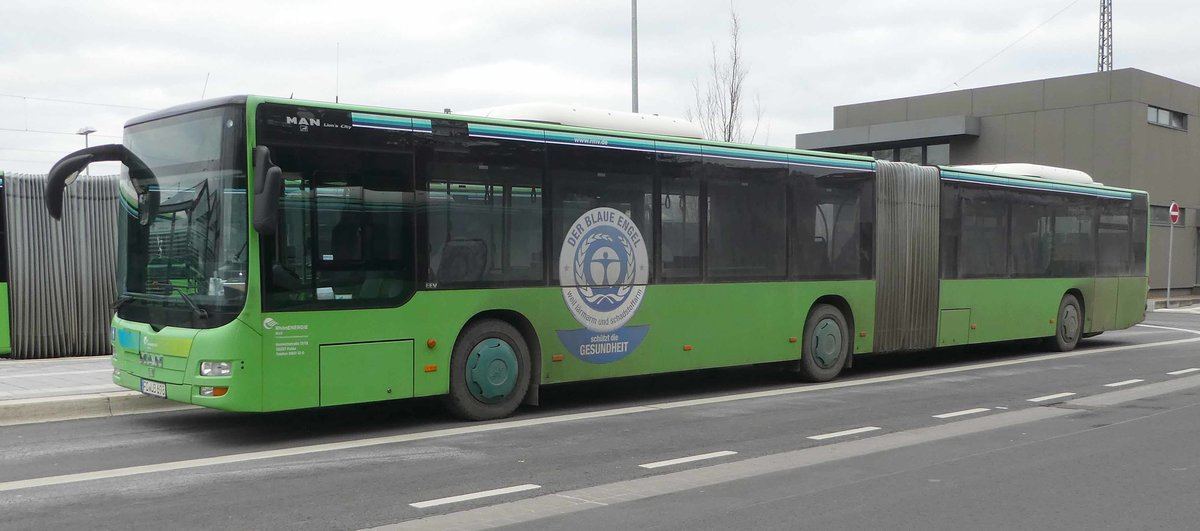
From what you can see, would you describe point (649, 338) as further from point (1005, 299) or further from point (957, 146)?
point (957, 146)

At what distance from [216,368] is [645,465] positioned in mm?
3548

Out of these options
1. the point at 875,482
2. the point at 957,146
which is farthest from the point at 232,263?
the point at 957,146

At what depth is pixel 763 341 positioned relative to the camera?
1305 cm

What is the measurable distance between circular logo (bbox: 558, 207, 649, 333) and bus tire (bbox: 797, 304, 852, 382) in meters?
3.19

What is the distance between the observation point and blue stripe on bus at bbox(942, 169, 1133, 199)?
53.0 feet

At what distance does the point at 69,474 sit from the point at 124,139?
341 centimetres

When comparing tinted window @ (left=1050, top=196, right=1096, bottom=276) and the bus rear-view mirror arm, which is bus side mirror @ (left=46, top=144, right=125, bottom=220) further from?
tinted window @ (left=1050, top=196, right=1096, bottom=276)

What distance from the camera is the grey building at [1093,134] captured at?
3503 centimetres

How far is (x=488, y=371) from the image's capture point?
33.5ft

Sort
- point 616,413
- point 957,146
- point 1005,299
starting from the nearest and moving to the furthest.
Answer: point 616,413 → point 1005,299 → point 957,146

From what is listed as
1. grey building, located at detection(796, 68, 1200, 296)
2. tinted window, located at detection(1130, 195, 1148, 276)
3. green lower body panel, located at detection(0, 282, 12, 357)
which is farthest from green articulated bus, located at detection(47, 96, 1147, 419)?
grey building, located at detection(796, 68, 1200, 296)

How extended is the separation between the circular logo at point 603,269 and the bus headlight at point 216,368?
3.54 metres

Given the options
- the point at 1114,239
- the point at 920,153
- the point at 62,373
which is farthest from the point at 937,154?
the point at 62,373

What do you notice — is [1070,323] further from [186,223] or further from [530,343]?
[186,223]
